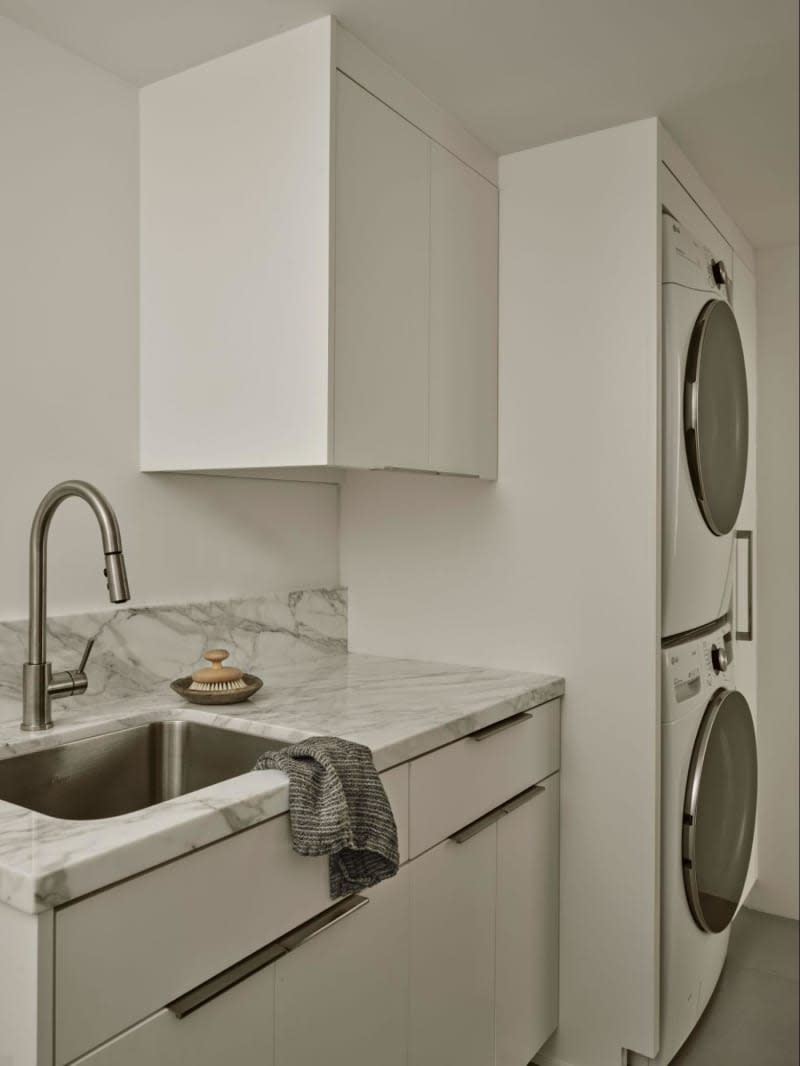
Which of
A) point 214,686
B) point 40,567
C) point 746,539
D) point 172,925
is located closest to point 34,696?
point 40,567

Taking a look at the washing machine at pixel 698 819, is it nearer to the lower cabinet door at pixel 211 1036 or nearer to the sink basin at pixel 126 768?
the sink basin at pixel 126 768

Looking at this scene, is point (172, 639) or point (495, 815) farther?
point (172, 639)

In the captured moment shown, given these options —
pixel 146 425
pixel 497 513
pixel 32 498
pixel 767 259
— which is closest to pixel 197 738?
pixel 32 498

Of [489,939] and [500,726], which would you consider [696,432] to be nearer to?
[500,726]

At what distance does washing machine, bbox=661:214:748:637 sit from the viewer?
200cm

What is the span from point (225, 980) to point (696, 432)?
151cm

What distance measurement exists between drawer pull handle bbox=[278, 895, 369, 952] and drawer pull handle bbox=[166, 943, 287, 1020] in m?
0.02

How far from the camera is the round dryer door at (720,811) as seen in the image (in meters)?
2.06

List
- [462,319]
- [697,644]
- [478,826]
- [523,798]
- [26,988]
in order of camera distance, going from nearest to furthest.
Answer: [26,988]
[478,826]
[523,798]
[462,319]
[697,644]

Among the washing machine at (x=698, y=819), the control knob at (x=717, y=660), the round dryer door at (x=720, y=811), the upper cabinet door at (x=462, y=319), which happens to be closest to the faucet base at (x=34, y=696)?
the upper cabinet door at (x=462, y=319)

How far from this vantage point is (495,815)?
1.81 m

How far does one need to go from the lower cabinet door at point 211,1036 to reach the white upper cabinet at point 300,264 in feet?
2.91

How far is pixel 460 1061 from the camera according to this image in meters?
1.69

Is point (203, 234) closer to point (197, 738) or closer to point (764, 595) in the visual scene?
point (197, 738)
